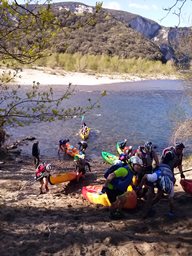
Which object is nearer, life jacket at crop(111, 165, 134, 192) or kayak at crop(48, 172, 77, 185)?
life jacket at crop(111, 165, 134, 192)

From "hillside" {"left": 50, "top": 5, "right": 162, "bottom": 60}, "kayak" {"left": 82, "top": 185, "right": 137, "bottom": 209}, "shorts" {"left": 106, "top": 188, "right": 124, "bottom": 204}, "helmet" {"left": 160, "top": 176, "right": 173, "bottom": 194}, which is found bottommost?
"kayak" {"left": 82, "top": 185, "right": 137, "bottom": 209}

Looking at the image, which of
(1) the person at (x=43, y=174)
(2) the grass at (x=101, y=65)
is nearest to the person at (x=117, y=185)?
(1) the person at (x=43, y=174)

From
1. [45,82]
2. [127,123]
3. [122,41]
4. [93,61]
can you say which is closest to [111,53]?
[122,41]

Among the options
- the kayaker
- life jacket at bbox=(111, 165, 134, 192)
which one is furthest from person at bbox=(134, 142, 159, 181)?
life jacket at bbox=(111, 165, 134, 192)

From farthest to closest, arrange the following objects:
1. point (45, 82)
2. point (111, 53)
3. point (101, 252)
Answer: 1. point (111, 53)
2. point (45, 82)
3. point (101, 252)

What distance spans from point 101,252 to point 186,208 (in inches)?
108

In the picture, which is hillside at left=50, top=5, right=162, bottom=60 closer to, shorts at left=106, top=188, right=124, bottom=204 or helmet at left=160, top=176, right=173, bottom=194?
shorts at left=106, top=188, right=124, bottom=204

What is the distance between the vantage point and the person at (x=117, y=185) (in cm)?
746

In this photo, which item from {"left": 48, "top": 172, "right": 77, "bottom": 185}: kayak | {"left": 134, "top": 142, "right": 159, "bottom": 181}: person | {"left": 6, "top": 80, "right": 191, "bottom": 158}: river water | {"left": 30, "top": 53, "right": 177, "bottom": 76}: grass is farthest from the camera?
{"left": 30, "top": 53, "right": 177, "bottom": 76}: grass

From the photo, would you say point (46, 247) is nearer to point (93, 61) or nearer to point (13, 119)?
point (13, 119)

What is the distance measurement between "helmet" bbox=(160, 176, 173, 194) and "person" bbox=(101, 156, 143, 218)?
872mm

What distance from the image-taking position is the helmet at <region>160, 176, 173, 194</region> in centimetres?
704

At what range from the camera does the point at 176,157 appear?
374 inches

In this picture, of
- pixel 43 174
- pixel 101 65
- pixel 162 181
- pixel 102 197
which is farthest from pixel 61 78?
pixel 162 181
